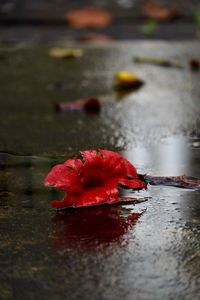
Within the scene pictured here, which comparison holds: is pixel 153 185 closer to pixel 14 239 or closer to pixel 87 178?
pixel 87 178

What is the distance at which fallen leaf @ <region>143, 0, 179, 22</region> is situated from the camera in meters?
6.75

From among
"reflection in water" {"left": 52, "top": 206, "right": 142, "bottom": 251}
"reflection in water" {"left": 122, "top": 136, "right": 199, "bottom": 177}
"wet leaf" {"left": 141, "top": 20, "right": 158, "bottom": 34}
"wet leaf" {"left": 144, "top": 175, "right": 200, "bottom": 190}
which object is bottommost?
"reflection in water" {"left": 52, "top": 206, "right": 142, "bottom": 251}

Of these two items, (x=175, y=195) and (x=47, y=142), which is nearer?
(x=175, y=195)

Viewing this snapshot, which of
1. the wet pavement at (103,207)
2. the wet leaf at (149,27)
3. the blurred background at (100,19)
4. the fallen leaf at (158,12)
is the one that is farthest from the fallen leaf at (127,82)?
the fallen leaf at (158,12)

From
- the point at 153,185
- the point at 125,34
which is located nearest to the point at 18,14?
the point at 125,34

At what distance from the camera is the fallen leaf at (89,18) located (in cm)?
672

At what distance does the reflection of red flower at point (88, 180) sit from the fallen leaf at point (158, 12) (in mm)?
4965

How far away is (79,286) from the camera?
142cm

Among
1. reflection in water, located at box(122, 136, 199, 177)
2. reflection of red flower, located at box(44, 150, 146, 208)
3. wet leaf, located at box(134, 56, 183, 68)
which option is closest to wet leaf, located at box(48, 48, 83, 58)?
wet leaf, located at box(134, 56, 183, 68)

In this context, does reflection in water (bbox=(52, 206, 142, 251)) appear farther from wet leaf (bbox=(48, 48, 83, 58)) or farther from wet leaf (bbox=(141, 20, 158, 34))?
wet leaf (bbox=(141, 20, 158, 34))

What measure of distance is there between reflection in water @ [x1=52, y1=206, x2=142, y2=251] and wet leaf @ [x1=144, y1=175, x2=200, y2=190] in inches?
9.8

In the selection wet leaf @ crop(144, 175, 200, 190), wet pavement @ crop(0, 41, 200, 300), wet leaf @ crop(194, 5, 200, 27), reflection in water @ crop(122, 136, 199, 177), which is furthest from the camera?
wet leaf @ crop(194, 5, 200, 27)

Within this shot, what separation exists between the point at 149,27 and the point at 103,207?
4700mm

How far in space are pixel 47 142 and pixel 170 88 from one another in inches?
50.0
